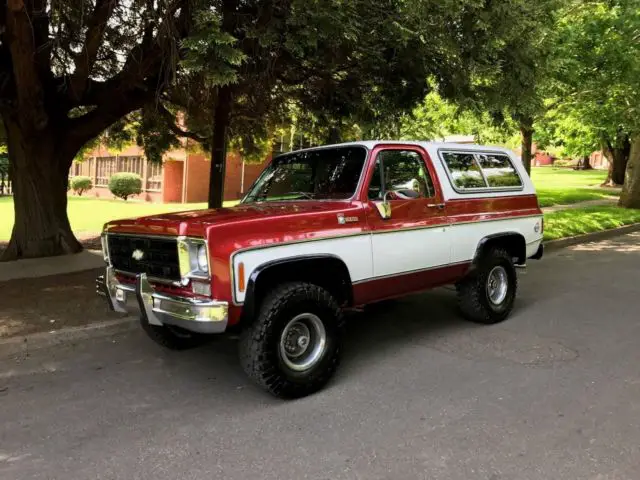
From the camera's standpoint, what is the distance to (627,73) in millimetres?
13828

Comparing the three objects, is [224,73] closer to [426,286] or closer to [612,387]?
[426,286]

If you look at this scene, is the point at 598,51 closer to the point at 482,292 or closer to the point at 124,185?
the point at 482,292

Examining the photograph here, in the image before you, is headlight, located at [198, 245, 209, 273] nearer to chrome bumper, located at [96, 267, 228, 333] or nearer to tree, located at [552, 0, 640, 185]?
chrome bumper, located at [96, 267, 228, 333]

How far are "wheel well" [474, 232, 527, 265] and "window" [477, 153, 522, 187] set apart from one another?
60 cm

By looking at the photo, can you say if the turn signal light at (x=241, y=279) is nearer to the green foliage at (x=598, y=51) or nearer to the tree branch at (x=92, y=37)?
the tree branch at (x=92, y=37)

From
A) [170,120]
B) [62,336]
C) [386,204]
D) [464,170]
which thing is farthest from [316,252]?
[170,120]

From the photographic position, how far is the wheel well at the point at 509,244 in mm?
6086

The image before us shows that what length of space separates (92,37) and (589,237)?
458 inches

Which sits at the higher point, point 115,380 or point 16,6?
point 16,6

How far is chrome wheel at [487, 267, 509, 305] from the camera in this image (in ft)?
21.1

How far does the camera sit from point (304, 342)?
4.47m

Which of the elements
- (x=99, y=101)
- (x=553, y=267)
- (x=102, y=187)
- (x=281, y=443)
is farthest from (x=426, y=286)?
(x=102, y=187)

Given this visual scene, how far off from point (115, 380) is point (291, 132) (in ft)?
39.7

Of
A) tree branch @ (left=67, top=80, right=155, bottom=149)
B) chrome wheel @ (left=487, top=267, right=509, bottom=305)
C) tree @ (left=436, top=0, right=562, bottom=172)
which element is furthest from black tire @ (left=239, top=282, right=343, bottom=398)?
tree branch @ (left=67, top=80, right=155, bottom=149)
